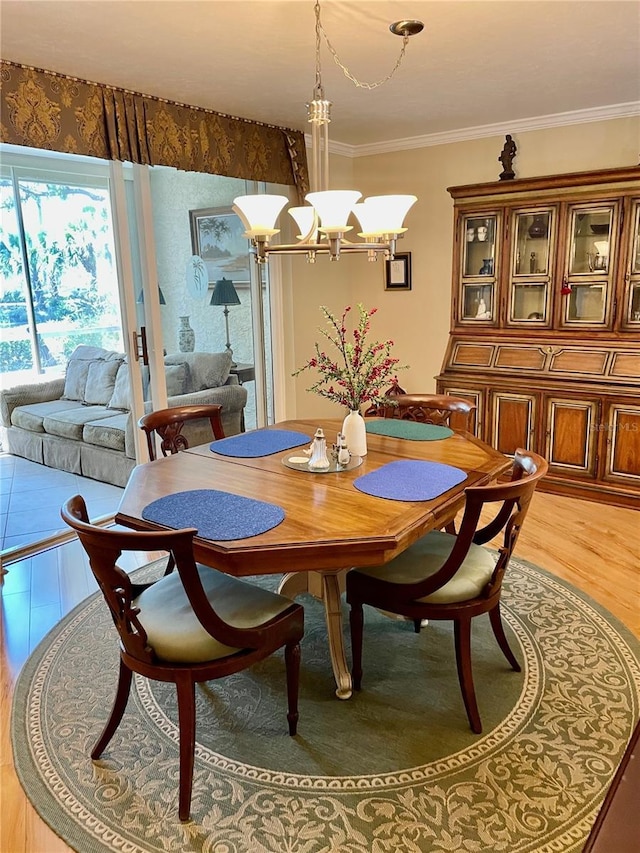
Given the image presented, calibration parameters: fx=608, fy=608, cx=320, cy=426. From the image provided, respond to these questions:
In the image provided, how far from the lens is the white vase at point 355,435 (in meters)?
2.51

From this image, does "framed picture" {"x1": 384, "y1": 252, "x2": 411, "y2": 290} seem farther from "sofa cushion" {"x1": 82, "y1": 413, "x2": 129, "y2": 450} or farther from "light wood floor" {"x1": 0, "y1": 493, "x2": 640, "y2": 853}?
"sofa cushion" {"x1": 82, "y1": 413, "x2": 129, "y2": 450}

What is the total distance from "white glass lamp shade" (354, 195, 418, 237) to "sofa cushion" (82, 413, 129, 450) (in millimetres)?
2670

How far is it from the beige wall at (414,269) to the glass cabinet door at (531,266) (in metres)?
0.37

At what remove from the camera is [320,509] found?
78.3 inches

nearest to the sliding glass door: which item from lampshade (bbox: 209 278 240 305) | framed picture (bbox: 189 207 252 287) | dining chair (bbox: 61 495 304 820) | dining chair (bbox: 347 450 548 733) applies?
framed picture (bbox: 189 207 252 287)

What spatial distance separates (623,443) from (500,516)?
2253 millimetres

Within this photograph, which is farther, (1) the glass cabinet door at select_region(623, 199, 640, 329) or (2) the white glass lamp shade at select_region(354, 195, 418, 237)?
(1) the glass cabinet door at select_region(623, 199, 640, 329)


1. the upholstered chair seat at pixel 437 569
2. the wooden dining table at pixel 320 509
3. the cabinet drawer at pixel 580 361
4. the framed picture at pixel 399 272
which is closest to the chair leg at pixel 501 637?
the upholstered chair seat at pixel 437 569

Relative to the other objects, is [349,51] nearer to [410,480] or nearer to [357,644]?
[410,480]

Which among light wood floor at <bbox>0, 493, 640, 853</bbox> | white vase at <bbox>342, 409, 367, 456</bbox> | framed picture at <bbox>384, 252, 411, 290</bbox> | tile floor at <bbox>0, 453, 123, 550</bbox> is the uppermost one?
framed picture at <bbox>384, 252, 411, 290</bbox>

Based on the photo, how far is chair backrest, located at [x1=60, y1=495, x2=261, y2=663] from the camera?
155cm

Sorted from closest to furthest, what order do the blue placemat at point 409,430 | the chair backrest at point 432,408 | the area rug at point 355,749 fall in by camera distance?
1. the area rug at point 355,749
2. the blue placemat at point 409,430
3. the chair backrest at point 432,408

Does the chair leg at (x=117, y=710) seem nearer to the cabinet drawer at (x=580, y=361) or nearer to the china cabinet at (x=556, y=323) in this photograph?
the china cabinet at (x=556, y=323)

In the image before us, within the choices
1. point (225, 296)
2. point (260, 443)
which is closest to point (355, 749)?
point (260, 443)
